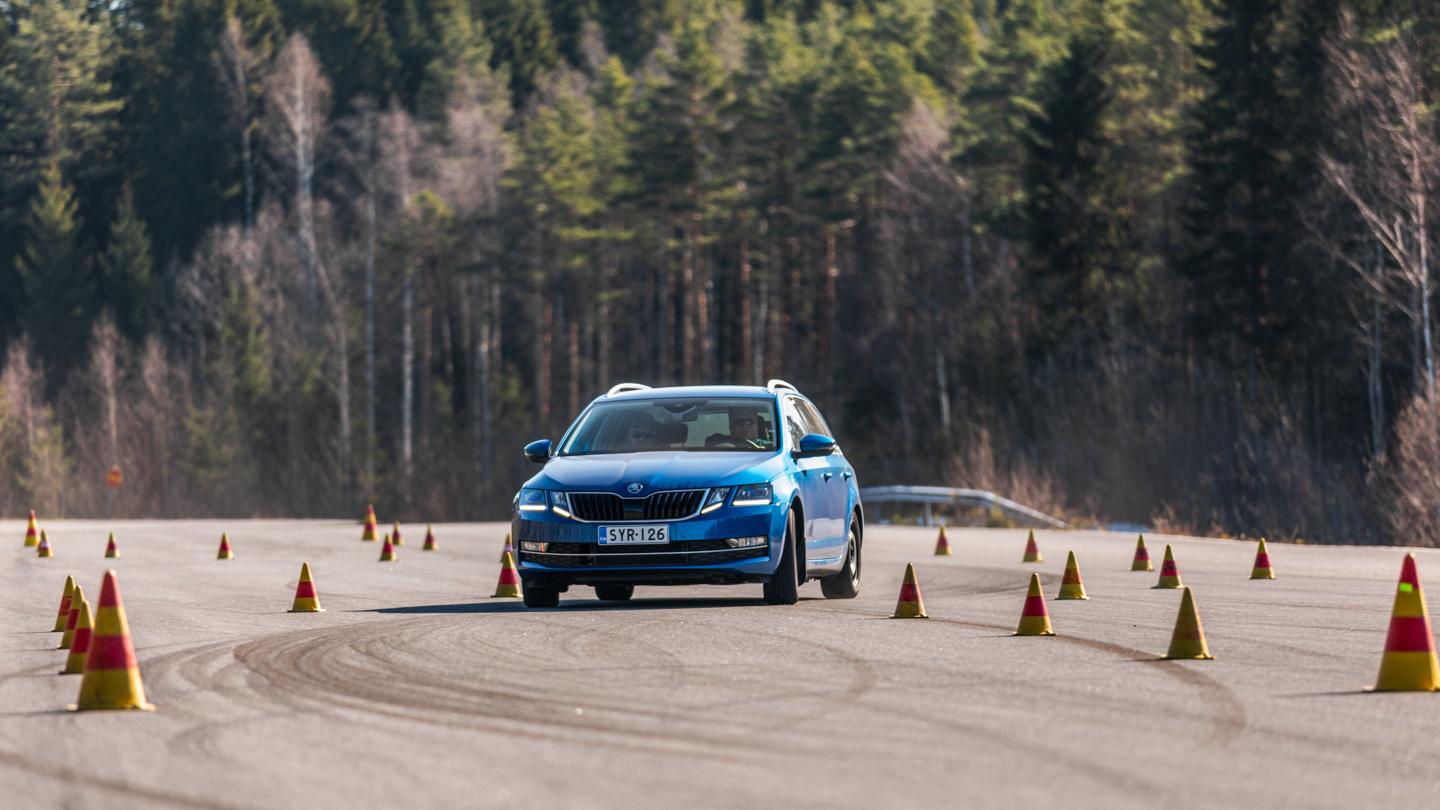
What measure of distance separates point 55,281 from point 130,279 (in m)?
3.05

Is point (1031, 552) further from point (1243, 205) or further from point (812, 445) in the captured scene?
point (1243, 205)

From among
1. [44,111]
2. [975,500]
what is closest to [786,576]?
[975,500]

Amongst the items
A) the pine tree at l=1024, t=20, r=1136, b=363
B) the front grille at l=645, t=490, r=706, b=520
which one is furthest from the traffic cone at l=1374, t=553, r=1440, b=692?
the pine tree at l=1024, t=20, r=1136, b=363

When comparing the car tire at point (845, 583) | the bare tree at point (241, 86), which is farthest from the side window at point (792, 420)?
the bare tree at point (241, 86)

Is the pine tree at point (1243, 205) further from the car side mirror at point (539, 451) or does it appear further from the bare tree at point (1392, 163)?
the car side mirror at point (539, 451)

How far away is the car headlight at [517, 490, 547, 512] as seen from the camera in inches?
636

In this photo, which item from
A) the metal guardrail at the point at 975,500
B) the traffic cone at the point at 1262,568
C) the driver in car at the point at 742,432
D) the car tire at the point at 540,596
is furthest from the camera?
the metal guardrail at the point at 975,500

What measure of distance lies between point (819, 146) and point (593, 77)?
106ft

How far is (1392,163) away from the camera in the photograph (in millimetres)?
46125

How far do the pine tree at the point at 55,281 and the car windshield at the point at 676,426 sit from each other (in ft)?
256

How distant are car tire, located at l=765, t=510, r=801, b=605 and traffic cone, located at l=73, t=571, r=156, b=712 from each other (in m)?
6.74

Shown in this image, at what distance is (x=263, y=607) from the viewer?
17.7m

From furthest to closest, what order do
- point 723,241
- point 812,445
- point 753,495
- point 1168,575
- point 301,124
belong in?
point 723,241 → point 301,124 → point 1168,575 → point 812,445 → point 753,495

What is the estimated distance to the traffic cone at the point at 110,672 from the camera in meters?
10.0
